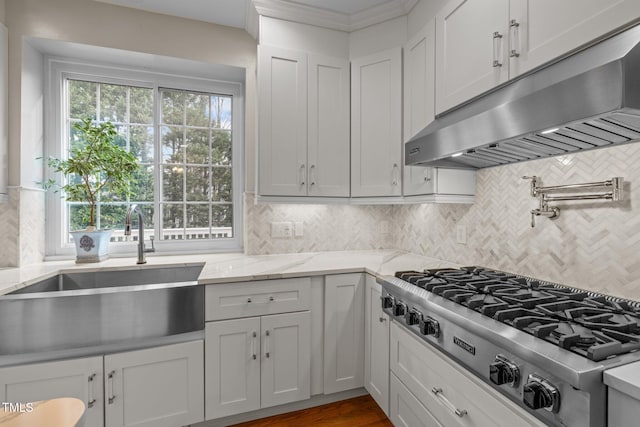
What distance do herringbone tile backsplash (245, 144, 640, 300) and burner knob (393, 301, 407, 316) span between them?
703mm

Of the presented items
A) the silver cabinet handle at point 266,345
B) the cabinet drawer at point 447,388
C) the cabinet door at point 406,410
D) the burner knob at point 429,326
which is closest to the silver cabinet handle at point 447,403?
the cabinet drawer at point 447,388

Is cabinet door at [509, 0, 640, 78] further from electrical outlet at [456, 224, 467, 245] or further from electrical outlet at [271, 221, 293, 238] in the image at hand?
electrical outlet at [271, 221, 293, 238]

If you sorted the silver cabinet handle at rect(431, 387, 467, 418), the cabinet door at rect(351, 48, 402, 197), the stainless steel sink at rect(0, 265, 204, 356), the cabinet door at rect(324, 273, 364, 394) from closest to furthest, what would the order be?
the silver cabinet handle at rect(431, 387, 467, 418) → the stainless steel sink at rect(0, 265, 204, 356) → the cabinet door at rect(324, 273, 364, 394) → the cabinet door at rect(351, 48, 402, 197)

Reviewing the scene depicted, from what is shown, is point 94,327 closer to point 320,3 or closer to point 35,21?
point 35,21

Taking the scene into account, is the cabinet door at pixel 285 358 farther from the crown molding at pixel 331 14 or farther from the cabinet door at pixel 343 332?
the crown molding at pixel 331 14

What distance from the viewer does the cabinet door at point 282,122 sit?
215 cm

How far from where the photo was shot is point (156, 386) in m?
1.62

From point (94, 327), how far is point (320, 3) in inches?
93.5

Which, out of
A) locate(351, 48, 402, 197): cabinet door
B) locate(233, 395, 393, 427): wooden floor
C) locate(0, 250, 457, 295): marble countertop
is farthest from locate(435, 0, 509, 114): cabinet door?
locate(233, 395, 393, 427): wooden floor

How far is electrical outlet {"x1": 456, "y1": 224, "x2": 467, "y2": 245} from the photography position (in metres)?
2.01

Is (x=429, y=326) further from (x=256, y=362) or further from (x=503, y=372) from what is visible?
(x=256, y=362)

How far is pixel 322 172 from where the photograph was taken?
228 cm

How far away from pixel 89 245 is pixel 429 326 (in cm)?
215

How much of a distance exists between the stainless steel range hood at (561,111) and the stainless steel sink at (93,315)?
4.84ft
